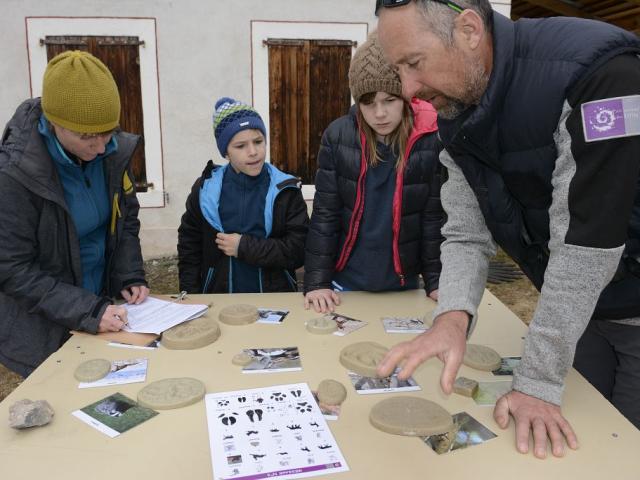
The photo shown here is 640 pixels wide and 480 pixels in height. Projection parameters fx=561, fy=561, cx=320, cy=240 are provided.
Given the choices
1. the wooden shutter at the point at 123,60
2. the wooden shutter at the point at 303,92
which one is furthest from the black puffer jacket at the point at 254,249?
the wooden shutter at the point at 123,60

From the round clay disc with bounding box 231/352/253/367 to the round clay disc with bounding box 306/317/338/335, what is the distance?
27cm

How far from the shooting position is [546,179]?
1301 mm

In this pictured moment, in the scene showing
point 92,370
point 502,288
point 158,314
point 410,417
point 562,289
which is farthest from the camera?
point 502,288

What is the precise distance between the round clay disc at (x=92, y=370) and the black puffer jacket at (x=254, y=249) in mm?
863

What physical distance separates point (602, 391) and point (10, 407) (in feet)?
5.30

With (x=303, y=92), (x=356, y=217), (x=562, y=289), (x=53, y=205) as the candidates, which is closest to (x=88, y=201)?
(x=53, y=205)

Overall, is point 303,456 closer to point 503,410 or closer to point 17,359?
point 503,410

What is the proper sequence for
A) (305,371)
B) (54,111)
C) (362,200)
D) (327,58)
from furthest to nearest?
(327,58), (362,200), (54,111), (305,371)

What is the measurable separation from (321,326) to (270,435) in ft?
2.01

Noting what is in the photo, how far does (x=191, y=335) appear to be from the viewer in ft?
5.74

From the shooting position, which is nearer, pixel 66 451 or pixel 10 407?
pixel 66 451

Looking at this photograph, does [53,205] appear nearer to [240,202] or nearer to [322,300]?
[240,202]

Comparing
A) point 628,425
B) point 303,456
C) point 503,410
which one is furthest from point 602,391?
point 303,456

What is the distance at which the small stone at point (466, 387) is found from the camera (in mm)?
1432
